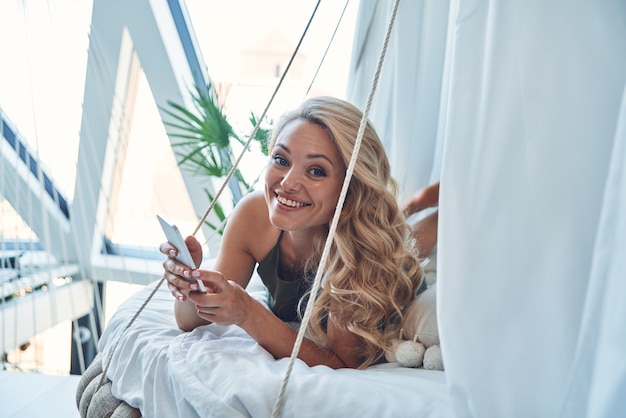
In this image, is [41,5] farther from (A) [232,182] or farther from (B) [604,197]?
(B) [604,197]

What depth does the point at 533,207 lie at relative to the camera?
0.81 meters

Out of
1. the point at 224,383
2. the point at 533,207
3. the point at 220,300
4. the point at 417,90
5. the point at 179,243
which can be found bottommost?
the point at 224,383

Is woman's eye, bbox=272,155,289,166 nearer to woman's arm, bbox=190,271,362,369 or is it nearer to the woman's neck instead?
the woman's neck

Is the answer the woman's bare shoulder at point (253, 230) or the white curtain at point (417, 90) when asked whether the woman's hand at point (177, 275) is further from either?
the white curtain at point (417, 90)

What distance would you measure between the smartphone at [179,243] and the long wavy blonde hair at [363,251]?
384mm

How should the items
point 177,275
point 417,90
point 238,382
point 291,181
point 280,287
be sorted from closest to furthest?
point 238,382, point 177,275, point 291,181, point 280,287, point 417,90

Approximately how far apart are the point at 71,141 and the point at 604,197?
350 cm

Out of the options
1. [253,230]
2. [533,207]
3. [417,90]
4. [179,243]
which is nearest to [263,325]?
[179,243]

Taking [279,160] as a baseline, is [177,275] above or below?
below

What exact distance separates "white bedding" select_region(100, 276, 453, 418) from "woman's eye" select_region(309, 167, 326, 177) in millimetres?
405

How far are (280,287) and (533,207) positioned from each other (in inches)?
34.9

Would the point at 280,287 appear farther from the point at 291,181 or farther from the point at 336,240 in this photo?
the point at 291,181

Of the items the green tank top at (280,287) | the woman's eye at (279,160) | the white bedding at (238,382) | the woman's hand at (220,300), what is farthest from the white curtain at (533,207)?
the green tank top at (280,287)

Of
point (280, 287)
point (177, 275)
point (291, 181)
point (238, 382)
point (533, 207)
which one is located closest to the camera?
point (533, 207)
